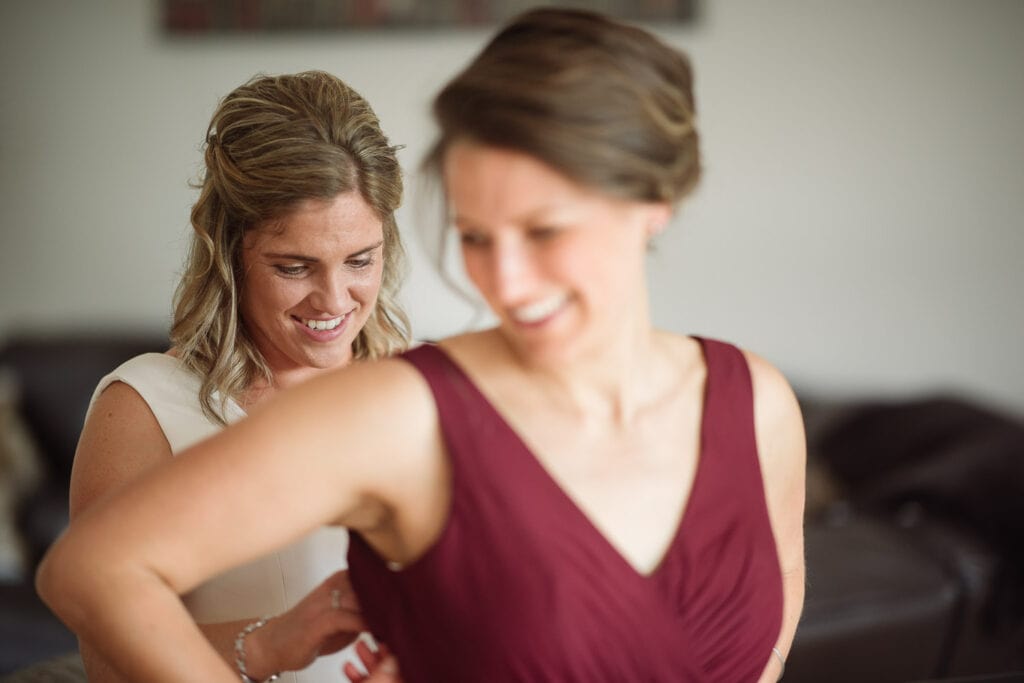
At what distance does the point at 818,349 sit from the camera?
3.90 meters

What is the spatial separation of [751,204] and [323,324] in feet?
8.58

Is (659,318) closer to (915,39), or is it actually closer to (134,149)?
(915,39)

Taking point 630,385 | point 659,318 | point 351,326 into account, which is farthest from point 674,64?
point 659,318

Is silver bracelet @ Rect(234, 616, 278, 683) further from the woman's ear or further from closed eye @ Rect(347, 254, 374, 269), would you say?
the woman's ear

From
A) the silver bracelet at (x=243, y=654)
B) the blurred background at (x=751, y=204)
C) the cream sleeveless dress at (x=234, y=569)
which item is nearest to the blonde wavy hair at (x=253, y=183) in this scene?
the cream sleeveless dress at (x=234, y=569)

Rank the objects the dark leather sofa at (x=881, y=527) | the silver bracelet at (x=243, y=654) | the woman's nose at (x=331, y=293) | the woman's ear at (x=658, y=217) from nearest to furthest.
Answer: the woman's ear at (x=658, y=217) → the silver bracelet at (x=243, y=654) → the woman's nose at (x=331, y=293) → the dark leather sofa at (x=881, y=527)

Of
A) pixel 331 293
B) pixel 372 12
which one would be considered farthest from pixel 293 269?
pixel 372 12

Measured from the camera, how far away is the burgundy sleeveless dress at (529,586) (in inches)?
38.9

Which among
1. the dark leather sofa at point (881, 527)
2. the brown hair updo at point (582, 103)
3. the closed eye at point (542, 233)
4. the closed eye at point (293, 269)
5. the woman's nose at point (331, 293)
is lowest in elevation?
the dark leather sofa at point (881, 527)

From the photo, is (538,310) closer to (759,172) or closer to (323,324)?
(323,324)

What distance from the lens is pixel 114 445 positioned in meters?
1.35

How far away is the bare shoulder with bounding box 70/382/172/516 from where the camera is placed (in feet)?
4.30

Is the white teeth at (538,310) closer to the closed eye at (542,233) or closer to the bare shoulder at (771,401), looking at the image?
the closed eye at (542,233)

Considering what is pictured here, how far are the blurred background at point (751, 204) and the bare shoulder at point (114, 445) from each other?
81.6 inches
